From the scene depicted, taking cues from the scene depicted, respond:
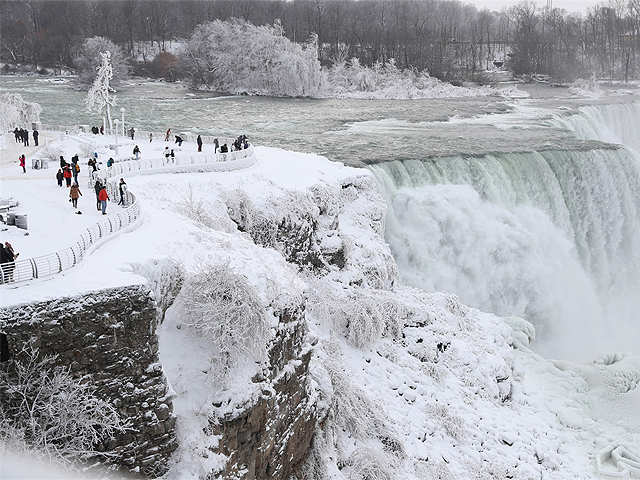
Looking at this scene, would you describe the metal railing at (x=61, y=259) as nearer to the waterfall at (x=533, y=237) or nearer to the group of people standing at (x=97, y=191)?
the group of people standing at (x=97, y=191)

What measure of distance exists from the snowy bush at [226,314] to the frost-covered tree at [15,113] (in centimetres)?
2665

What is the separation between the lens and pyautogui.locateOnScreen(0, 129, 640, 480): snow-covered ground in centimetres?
1342

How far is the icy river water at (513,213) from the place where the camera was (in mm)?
28000

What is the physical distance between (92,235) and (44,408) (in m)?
4.83

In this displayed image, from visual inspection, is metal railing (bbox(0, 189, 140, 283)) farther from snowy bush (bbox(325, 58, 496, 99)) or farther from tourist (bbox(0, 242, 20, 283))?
snowy bush (bbox(325, 58, 496, 99))

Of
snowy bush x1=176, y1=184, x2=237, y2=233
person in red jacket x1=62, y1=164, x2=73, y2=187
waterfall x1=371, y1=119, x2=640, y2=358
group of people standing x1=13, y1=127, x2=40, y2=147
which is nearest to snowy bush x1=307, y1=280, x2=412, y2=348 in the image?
snowy bush x1=176, y1=184, x2=237, y2=233

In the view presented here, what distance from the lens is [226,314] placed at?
1316 cm

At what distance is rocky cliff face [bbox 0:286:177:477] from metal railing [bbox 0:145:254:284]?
1.29m

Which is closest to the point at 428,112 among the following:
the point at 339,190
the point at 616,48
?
the point at 339,190

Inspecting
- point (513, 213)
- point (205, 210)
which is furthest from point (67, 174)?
point (513, 213)

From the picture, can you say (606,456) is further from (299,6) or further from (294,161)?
(299,6)

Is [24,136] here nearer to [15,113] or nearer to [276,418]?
[15,113]

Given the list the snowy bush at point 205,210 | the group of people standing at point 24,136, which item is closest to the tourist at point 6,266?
the snowy bush at point 205,210

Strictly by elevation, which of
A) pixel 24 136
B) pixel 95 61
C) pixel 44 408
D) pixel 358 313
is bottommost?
pixel 358 313
